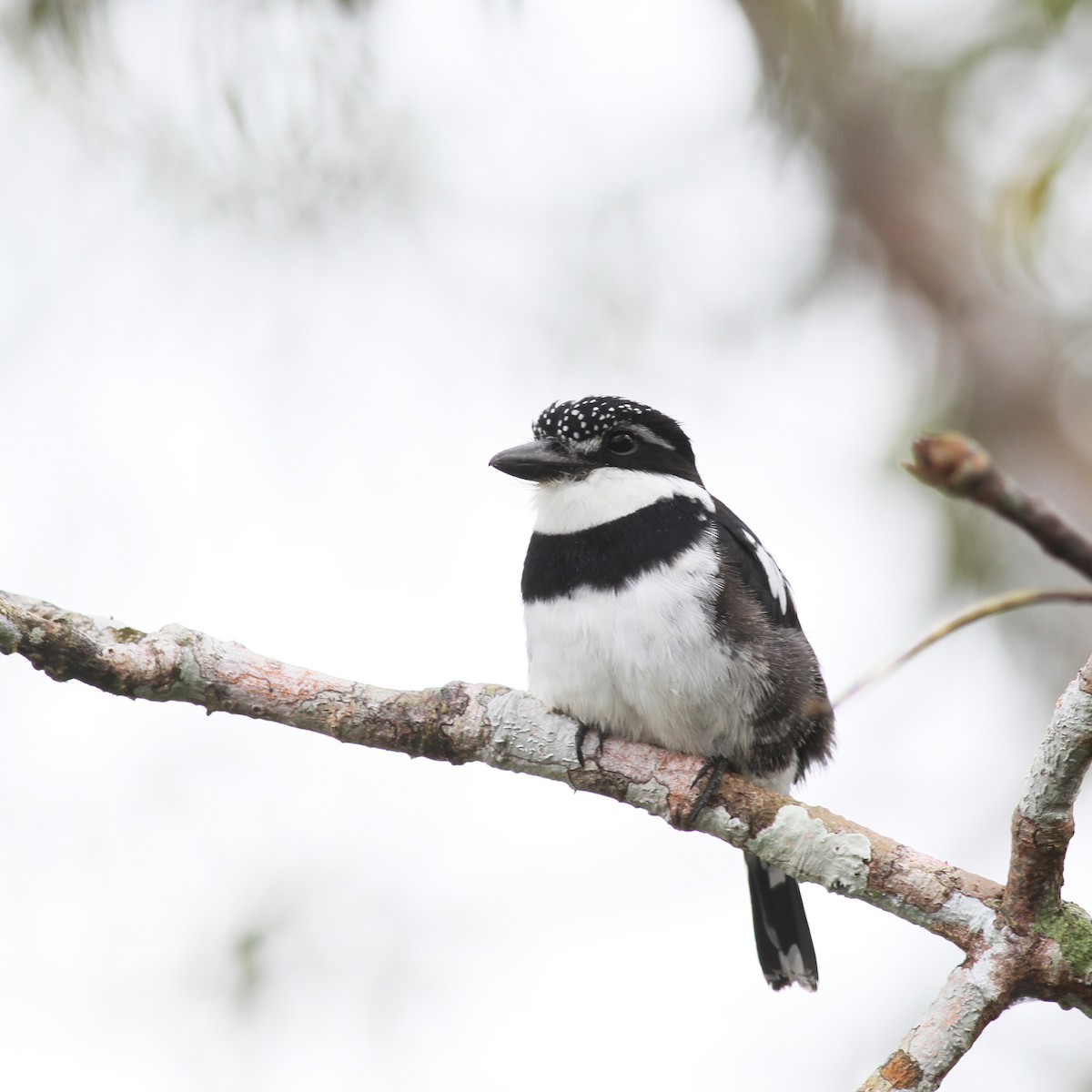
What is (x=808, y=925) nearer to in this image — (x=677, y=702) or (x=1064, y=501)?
(x=677, y=702)

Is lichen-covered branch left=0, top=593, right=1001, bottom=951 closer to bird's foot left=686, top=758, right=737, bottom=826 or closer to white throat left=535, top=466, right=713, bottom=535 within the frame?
bird's foot left=686, top=758, right=737, bottom=826

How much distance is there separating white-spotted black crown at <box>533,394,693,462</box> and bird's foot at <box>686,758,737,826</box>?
3.21ft

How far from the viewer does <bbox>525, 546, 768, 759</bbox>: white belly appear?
9.36 feet

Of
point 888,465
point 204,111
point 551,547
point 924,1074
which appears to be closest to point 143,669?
point 551,547

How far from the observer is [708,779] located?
2.72 metres

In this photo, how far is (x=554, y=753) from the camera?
2.74 metres

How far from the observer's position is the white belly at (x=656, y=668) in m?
2.85

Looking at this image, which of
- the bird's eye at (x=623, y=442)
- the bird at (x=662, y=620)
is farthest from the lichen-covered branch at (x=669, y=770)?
the bird's eye at (x=623, y=442)

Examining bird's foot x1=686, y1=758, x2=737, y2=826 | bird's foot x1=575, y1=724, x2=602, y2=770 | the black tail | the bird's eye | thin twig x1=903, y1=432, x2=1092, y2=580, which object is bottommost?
thin twig x1=903, y1=432, x2=1092, y2=580

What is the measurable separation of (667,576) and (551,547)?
33cm

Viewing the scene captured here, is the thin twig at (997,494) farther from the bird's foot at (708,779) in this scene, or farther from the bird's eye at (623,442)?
the bird's eye at (623,442)

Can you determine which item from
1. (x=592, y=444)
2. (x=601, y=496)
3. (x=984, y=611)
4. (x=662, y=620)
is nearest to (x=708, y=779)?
(x=662, y=620)

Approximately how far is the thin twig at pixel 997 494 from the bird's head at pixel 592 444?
7.98 feet

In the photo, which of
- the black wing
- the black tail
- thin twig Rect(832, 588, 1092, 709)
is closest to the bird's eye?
the black wing
